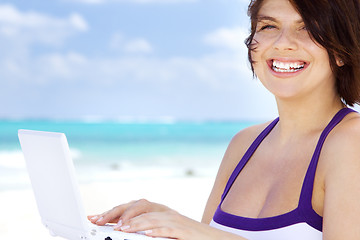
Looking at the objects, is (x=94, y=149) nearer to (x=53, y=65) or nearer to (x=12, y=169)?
(x=12, y=169)

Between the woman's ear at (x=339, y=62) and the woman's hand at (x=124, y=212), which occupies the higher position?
the woman's ear at (x=339, y=62)

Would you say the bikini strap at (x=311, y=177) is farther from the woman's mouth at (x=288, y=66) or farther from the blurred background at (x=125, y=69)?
the blurred background at (x=125, y=69)

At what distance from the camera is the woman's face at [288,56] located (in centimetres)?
161

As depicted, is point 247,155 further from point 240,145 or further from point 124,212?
point 124,212

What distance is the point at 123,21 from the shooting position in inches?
938

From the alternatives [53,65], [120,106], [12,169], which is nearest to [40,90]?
[53,65]

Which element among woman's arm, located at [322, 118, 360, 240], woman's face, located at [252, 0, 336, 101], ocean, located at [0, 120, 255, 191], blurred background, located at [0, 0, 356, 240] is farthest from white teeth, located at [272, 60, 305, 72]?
blurred background, located at [0, 0, 356, 240]

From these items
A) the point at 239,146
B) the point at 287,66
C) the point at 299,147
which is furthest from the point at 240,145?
the point at 287,66

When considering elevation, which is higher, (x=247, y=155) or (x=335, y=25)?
(x=335, y=25)

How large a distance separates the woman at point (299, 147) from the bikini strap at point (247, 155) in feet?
0.08

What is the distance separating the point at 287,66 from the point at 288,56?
28 millimetres

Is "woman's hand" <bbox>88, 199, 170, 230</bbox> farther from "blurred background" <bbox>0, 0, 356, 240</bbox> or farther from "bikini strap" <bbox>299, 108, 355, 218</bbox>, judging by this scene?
"blurred background" <bbox>0, 0, 356, 240</bbox>

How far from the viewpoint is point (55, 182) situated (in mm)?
1443

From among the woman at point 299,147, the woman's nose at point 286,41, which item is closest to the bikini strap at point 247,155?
the woman at point 299,147
